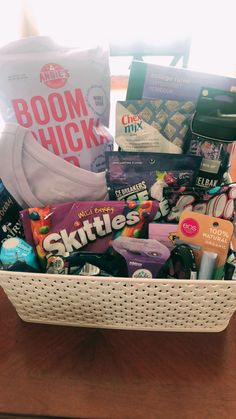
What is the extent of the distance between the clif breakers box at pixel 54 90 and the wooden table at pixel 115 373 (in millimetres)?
320

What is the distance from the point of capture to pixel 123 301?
1.35ft

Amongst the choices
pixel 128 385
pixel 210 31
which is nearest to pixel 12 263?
pixel 128 385

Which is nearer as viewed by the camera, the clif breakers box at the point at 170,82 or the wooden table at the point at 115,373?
the wooden table at the point at 115,373

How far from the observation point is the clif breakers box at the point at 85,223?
50cm

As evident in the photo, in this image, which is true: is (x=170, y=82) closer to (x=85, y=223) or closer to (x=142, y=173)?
(x=142, y=173)

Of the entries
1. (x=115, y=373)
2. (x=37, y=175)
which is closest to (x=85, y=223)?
(x=37, y=175)

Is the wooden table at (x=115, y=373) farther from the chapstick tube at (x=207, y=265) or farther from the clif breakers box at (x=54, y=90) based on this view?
the clif breakers box at (x=54, y=90)

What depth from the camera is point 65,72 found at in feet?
1.77

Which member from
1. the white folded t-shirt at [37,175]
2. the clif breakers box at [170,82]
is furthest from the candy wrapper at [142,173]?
the clif breakers box at [170,82]

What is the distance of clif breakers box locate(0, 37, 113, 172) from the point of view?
0.53m

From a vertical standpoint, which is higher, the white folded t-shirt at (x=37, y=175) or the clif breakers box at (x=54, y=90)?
the clif breakers box at (x=54, y=90)

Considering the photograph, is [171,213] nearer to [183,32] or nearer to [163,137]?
[163,137]

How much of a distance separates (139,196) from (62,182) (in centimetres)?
14

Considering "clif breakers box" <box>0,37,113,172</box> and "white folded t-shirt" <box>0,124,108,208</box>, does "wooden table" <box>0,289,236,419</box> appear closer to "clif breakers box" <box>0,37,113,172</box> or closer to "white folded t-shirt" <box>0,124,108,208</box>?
"white folded t-shirt" <box>0,124,108,208</box>
